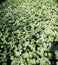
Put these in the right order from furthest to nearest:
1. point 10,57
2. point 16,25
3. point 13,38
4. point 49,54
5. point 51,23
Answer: point 16,25, point 51,23, point 13,38, point 10,57, point 49,54

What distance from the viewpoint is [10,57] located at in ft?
12.3

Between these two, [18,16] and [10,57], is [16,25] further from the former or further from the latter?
[10,57]

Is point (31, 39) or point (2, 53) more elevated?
point (31, 39)

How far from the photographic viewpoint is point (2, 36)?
5078mm

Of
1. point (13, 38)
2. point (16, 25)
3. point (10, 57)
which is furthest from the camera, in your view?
point (16, 25)

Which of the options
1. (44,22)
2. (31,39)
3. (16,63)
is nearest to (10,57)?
(16,63)

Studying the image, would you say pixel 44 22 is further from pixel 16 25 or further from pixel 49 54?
pixel 49 54

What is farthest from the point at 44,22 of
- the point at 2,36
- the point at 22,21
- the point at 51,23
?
the point at 2,36

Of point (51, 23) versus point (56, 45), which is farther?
point (51, 23)

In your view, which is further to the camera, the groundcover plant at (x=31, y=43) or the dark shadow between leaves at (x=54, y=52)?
the groundcover plant at (x=31, y=43)

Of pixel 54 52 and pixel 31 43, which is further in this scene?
pixel 31 43

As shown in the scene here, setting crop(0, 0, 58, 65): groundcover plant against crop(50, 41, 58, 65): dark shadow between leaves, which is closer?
crop(50, 41, 58, 65): dark shadow between leaves

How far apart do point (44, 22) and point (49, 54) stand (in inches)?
69.2

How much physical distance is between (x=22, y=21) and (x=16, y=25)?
34 cm
